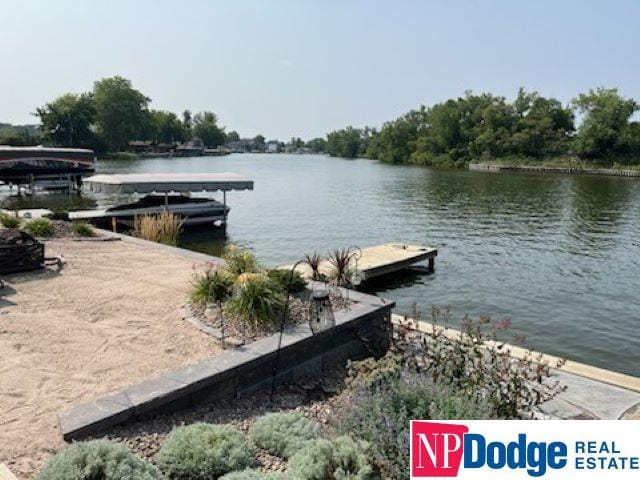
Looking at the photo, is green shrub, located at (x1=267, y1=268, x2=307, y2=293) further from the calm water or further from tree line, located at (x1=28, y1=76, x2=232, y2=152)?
tree line, located at (x1=28, y1=76, x2=232, y2=152)

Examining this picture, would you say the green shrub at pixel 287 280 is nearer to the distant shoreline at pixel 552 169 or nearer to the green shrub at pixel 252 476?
the green shrub at pixel 252 476

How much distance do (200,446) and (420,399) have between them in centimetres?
146

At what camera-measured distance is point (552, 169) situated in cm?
6012

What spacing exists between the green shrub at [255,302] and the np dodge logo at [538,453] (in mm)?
3197

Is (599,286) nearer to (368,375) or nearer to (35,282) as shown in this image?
(368,375)

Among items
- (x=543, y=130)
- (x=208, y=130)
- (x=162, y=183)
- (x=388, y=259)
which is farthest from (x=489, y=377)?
(x=208, y=130)

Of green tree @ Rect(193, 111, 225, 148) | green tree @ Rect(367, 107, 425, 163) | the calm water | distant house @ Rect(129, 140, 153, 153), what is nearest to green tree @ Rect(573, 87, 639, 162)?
the calm water

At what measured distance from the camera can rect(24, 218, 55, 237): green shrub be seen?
11.2 m

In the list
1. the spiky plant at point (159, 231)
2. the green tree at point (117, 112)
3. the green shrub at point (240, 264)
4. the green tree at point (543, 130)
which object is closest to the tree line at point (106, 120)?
the green tree at point (117, 112)

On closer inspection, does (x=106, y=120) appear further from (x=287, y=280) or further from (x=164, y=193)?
(x=287, y=280)

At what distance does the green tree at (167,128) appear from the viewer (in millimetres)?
118750

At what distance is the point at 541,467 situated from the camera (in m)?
2.59

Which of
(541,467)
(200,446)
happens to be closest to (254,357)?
(200,446)

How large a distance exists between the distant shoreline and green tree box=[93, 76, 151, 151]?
213 ft
